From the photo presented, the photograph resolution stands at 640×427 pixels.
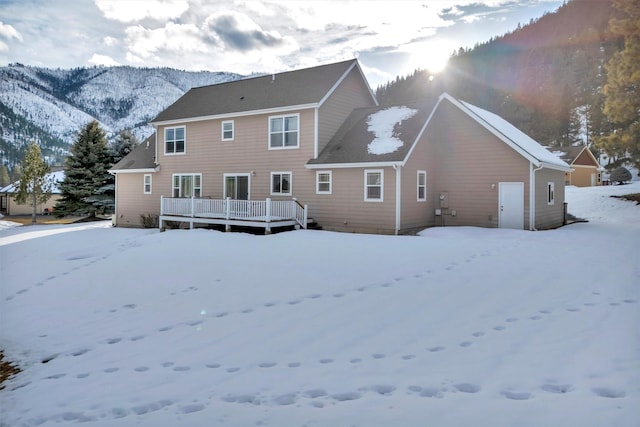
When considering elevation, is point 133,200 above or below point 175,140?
below

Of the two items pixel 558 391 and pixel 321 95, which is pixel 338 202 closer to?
pixel 321 95

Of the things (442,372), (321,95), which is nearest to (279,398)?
(442,372)

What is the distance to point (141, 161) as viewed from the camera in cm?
2681

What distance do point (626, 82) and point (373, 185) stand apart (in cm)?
1671

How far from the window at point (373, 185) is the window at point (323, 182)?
1.78m

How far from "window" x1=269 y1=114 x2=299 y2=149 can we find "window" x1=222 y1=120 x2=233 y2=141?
2.41 metres

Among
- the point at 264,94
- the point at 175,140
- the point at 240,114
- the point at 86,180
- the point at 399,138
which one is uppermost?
the point at 264,94

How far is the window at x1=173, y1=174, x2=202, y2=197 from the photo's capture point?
2361 cm

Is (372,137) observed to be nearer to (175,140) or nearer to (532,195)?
(532,195)

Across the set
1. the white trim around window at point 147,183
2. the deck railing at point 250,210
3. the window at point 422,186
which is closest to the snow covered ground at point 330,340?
the deck railing at point 250,210

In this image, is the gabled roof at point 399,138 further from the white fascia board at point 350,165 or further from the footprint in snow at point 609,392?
the footprint in snow at point 609,392

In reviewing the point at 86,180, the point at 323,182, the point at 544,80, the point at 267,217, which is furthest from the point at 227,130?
the point at 544,80

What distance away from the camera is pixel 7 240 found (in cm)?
1955

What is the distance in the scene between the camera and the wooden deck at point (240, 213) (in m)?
18.4
